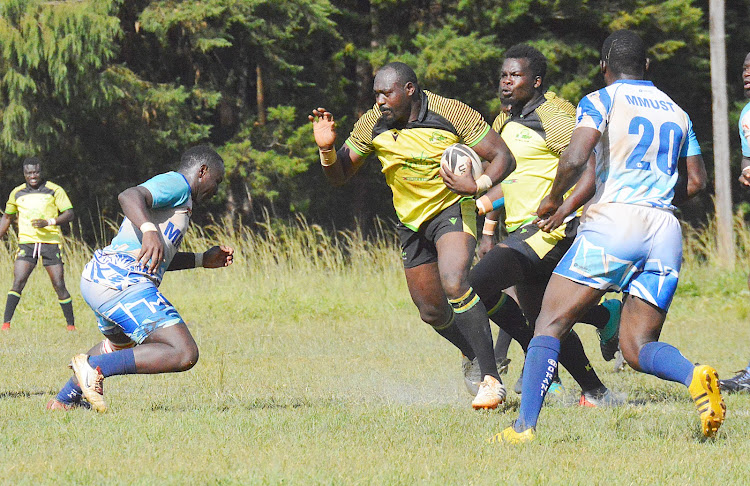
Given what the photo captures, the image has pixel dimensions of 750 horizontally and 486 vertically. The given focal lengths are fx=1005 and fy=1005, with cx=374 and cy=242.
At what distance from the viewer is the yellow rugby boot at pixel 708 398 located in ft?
15.6

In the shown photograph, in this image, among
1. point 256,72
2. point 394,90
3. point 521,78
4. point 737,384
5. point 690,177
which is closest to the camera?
point 690,177

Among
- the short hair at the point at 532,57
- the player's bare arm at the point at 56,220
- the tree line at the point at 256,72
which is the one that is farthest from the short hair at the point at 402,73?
the tree line at the point at 256,72

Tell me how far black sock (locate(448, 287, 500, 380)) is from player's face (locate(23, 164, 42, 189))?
776 cm

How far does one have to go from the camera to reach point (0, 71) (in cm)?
1880

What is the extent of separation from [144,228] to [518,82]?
2.84 m

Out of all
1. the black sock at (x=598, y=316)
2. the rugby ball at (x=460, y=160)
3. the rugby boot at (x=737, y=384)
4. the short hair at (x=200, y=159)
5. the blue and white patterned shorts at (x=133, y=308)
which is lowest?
the rugby boot at (x=737, y=384)

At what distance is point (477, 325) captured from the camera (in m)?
6.42

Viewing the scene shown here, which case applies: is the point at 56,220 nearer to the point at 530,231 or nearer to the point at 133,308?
the point at 133,308

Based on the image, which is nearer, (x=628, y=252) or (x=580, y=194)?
(x=628, y=252)

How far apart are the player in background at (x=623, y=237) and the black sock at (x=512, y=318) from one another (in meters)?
1.74

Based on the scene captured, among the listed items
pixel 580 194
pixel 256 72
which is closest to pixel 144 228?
pixel 580 194

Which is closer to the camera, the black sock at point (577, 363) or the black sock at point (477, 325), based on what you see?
the black sock at point (477, 325)

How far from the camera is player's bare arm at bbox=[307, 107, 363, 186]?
6.62m

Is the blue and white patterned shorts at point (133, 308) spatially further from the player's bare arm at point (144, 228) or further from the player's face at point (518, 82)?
the player's face at point (518, 82)
